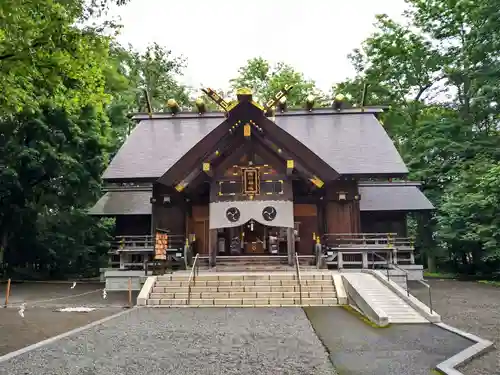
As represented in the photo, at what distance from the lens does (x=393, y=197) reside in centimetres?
1867

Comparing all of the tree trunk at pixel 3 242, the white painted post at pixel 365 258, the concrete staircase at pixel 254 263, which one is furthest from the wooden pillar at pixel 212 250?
the tree trunk at pixel 3 242

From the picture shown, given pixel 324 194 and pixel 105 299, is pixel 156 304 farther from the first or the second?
pixel 324 194

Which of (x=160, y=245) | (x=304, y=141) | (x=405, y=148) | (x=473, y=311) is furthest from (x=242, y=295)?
(x=405, y=148)

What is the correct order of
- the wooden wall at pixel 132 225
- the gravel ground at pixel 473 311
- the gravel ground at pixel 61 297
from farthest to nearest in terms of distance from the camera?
the wooden wall at pixel 132 225
the gravel ground at pixel 61 297
the gravel ground at pixel 473 311

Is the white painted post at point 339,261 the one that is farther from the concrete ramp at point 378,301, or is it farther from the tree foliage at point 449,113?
the tree foliage at point 449,113

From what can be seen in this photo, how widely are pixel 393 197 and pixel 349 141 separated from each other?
3181 mm

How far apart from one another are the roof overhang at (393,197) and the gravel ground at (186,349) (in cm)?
1045

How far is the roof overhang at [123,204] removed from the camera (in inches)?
703

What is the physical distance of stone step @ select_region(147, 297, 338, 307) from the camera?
10.5 metres

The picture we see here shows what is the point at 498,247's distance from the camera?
16.0 meters

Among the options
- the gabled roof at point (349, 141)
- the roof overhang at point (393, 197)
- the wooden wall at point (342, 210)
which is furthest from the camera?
the roof overhang at point (393, 197)

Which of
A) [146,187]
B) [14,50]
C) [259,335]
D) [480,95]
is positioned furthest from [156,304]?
[480,95]

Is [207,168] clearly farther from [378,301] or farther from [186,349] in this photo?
[186,349]

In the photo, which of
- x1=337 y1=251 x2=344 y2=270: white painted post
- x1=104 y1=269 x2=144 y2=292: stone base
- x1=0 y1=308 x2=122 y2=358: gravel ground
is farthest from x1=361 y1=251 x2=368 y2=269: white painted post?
x1=0 y1=308 x2=122 y2=358: gravel ground
